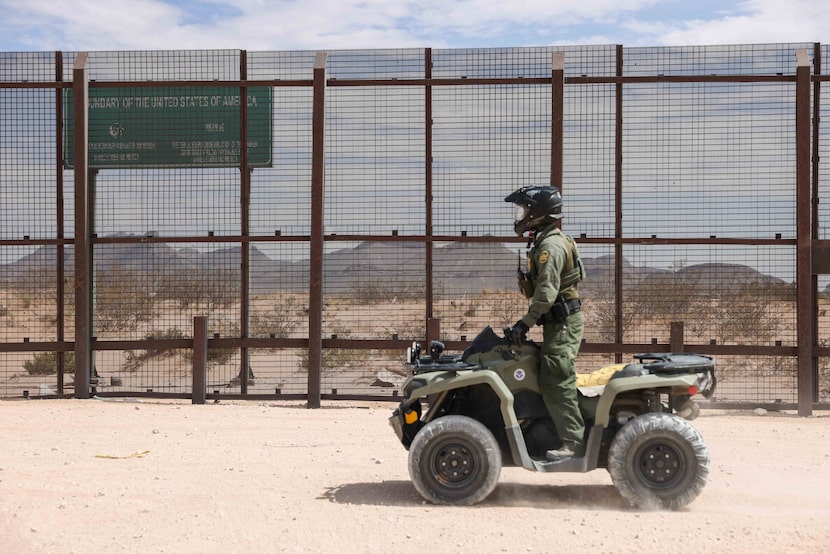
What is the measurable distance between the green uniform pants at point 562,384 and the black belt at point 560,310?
0.20 feet

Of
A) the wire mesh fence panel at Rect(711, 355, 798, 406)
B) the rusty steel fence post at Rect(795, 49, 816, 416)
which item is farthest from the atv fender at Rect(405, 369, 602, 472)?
the wire mesh fence panel at Rect(711, 355, 798, 406)

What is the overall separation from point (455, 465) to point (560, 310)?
1.27m

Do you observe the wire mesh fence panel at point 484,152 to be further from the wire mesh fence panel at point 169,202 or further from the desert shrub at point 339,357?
the desert shrub at point 339,357

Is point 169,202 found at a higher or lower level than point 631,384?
higher

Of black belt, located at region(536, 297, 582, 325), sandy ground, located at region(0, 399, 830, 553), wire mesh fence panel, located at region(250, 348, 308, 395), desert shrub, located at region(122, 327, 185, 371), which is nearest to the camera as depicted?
sandy ground, located at region(0, 399, 830, 553)

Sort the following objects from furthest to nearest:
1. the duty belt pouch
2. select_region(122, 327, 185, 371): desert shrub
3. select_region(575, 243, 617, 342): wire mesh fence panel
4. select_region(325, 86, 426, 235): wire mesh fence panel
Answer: select_region(122, 327, 185, 371): desert shrub, select_region(325, 86, 426, 235): wire mesh fence panel, select_region(575, 243, 617, 342): wire mesh fence panel, the duty belt pouch

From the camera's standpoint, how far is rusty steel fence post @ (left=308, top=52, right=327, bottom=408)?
39.8ft

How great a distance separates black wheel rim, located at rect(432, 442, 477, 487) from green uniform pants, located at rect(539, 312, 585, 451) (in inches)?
25.2

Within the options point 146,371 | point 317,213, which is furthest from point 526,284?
point 146,371

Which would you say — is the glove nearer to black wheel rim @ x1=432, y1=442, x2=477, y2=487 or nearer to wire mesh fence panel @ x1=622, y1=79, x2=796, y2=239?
A: black wheel rim @ x1=432, y1=442, x2=477, y2=487

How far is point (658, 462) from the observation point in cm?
643

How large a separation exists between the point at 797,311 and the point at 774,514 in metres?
6.13

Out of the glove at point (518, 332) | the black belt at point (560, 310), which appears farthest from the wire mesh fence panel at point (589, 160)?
the glove at point (518, 332)

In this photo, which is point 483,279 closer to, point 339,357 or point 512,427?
point 339,357
